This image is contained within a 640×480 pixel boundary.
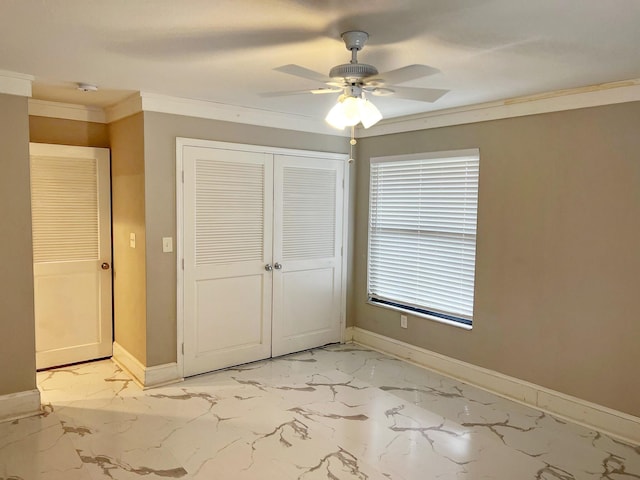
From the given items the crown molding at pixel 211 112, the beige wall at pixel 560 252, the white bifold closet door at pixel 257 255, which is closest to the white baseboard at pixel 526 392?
the beige wall at pixel 560 252

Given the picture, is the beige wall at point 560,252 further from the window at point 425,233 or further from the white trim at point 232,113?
the white trim at point 232,113

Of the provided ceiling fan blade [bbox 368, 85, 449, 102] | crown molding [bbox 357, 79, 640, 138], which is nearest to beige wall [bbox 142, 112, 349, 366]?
crown molding [bbox 357, 79, 640, 138]

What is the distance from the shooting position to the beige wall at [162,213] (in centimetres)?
367

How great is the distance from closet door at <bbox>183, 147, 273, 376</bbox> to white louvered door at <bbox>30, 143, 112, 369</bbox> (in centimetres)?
98

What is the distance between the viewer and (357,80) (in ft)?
7.29

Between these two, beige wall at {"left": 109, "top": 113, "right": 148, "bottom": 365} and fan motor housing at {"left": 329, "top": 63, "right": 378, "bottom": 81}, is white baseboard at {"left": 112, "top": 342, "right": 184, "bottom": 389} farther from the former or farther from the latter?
fan motor housing at {"left": 329, "top": 63, "right": 378, "bottom": 81}

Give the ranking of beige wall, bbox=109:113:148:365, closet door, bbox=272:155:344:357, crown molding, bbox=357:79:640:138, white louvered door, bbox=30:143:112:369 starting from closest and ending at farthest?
crown molding, bbox=357:79:640:138
beige wall, bbox=109:113:148:365
white louvered door, bbox=30:143:112:369
closet door, bbox=272:155:344:357

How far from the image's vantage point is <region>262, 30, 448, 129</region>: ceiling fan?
6.99 ft

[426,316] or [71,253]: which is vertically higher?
[71,253]

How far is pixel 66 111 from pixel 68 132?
0.58 ft

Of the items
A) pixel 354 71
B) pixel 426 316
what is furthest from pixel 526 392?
pixel 354 71

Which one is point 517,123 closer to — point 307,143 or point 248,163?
point 307,143

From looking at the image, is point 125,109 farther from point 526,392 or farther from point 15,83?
point 526,392

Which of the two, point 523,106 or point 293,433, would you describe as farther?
point 523,106
